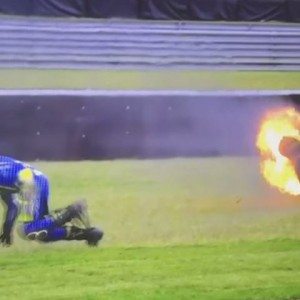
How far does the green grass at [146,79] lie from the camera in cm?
338

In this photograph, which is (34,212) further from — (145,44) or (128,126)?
(145,44)

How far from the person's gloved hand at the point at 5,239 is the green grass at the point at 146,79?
60 centimetres

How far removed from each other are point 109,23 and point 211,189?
0.84 m

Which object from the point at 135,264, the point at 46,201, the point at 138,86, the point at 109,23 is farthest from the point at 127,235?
the point at 109,23

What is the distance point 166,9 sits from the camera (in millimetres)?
3561

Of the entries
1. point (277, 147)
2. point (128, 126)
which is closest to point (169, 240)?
point (128, 126)

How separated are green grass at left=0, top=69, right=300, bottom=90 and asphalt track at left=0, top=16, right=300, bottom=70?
1.1 inches

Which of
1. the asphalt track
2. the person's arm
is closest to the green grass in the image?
the asphalt track

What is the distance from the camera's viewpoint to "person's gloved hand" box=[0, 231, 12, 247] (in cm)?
341

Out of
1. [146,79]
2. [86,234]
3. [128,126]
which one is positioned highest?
[146,79]

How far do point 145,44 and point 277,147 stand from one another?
80 centimetres

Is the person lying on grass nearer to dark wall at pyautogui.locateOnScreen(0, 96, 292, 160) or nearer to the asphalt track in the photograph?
dark wall at pyautogui.locateOnScreen(0, 96, 292, 160)

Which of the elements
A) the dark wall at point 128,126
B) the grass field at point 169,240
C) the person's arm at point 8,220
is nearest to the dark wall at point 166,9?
the dark wall at point 128,126

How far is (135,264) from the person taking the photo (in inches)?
141
